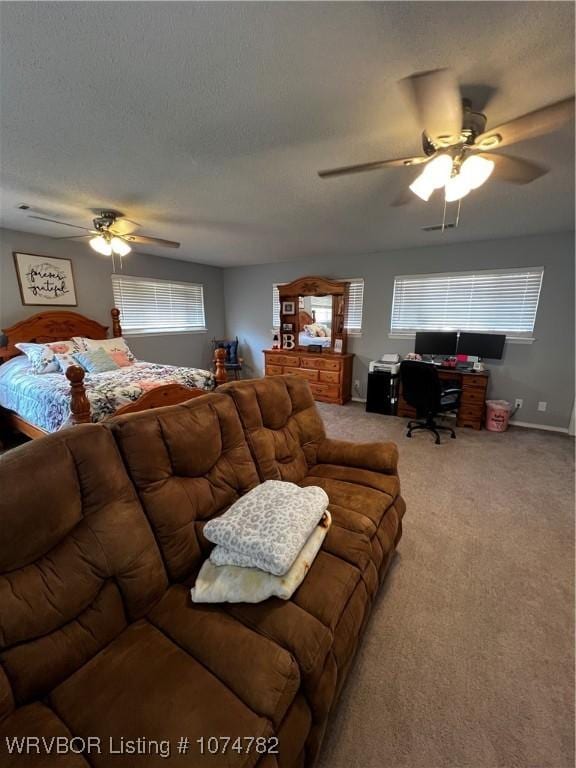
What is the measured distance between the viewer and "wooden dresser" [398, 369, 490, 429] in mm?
3836

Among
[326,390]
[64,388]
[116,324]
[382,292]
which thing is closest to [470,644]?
[64,388]

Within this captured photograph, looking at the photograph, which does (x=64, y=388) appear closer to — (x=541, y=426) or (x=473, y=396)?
(x=473, y=396)

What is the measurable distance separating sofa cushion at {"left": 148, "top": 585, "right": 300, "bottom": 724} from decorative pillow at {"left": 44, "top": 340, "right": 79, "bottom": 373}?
317 cm

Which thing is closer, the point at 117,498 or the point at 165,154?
the point at 117,498

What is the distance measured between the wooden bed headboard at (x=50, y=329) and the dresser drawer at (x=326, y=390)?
10.8ft

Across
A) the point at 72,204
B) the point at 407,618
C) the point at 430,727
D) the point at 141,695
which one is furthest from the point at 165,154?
the point at 430,727

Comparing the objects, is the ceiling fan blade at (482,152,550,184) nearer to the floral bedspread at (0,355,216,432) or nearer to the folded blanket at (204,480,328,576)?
the folded blanket at (204,480,328,576)

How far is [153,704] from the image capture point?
30.2 inches

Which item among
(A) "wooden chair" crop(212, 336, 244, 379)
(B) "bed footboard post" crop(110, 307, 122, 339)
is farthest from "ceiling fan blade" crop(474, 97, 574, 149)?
(A) "wooden chair" crop(212, 336, 244, 379)

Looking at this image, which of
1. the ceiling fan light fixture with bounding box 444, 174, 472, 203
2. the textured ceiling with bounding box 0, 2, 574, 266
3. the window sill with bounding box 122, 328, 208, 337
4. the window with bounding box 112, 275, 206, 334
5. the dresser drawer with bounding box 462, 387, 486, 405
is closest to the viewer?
the textured ceiling with bounding box 0, 2, 574, 266

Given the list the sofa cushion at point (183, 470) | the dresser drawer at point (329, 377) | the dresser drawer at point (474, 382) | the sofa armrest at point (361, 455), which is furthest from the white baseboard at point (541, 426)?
the sofa cushion at point (183, 470)

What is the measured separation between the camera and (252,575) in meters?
1.07

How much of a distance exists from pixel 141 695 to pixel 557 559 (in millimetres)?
2376

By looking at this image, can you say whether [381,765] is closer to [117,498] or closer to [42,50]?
[117,498]
